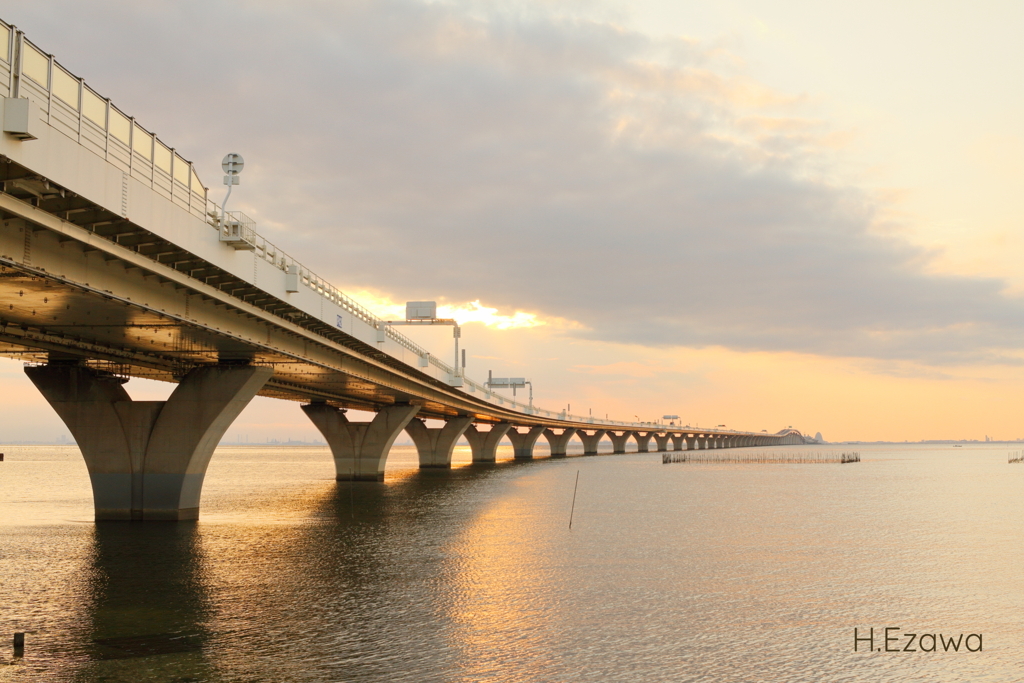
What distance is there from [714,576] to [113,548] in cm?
2407

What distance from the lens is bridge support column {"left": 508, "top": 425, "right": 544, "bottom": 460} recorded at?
194 metres

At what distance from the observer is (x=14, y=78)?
20750mm

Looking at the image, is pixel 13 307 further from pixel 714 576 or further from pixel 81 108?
pixel 714 576

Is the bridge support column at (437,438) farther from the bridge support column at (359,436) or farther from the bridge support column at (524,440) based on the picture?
the bridge support column at (524,440)

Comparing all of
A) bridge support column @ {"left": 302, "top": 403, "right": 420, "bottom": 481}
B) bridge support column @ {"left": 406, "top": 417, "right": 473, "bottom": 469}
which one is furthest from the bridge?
bridge support column @ {"left": 406, "top": 417, "right": 473, "bottom": 469}

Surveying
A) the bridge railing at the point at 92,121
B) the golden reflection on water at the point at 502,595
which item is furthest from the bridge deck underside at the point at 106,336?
the golden reflection on water at the point at 502,595

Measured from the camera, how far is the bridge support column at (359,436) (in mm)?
91312

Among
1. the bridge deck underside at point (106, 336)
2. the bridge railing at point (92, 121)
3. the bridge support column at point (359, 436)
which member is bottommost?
the bridge support column at point (359, 436)

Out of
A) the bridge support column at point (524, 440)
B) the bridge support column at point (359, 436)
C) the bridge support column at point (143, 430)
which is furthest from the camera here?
the bridge support column at point (524, 440)

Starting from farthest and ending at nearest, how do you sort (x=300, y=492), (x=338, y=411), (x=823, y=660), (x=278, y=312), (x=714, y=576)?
(x=338, y=411), (x=300, y=492), (x=278, y=312), (x=714, y=576), (x=823, y=660)

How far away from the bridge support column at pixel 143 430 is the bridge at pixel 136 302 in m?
0.07

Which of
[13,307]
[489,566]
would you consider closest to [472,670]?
[489,566]

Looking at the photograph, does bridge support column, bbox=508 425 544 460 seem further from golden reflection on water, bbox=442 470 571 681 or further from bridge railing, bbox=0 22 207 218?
bridge railing, bbox=0 22 207 218

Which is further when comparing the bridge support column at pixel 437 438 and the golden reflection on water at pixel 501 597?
the bridge support column at pixel 437 438
